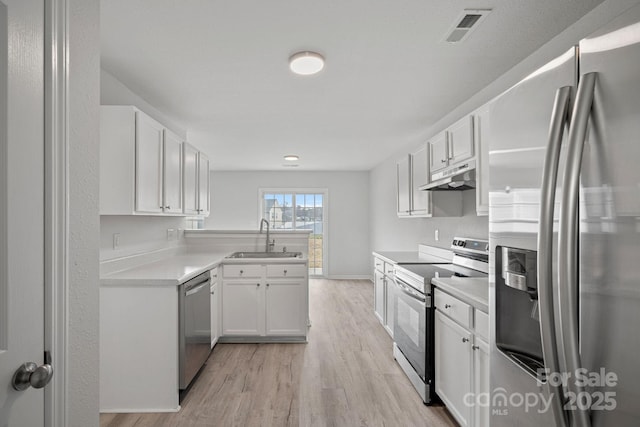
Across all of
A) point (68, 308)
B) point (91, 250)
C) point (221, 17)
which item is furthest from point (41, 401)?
point (221, 17)

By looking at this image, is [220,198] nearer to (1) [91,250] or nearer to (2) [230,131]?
(2) [230,131]

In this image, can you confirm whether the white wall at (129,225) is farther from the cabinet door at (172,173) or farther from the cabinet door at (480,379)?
the cabinet door at (480,379)

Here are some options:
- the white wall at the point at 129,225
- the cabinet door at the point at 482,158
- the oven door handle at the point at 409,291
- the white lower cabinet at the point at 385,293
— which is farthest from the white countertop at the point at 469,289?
the white wall at the point at 129,225

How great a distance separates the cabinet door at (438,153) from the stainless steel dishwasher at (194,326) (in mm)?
2277

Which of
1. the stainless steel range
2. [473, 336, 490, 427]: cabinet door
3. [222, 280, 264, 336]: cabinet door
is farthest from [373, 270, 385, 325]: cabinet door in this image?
[473, 336, 490, 427]: cabinet door

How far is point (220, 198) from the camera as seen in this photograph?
766 centimetres

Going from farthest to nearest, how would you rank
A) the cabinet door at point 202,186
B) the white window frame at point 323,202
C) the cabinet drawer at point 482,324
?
1. the white window frame at point 323,202
2. the cabinet door at point 202,186
3. the cabinet drawer at point 482,324

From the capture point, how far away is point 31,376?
831 millimetres

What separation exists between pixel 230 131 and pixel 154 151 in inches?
65.4

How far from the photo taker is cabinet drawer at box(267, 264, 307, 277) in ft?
11.8

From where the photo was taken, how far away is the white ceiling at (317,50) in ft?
5.78

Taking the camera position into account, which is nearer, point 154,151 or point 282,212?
point 154,151

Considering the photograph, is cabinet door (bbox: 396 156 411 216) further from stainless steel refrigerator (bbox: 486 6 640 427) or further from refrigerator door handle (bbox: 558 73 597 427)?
refrigerator door handle (bbox: 558 73 597 427)

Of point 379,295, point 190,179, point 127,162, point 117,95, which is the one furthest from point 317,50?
point 379,295
